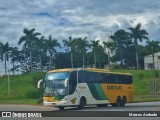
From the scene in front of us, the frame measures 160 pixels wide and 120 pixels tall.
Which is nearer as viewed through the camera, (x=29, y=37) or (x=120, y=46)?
(x=29, y=37)

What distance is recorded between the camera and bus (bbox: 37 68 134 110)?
3209 cm

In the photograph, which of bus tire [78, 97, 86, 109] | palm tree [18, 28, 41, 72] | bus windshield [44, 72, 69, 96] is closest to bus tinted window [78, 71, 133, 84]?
bus tire [78, 97, 86, 109]

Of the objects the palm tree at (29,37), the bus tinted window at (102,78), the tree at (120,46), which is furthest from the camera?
the tree at (120,46)

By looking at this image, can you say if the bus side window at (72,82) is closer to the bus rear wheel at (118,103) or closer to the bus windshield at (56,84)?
the bus windshield at (56,84)

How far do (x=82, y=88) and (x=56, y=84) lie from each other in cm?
246

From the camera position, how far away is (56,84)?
106 ft

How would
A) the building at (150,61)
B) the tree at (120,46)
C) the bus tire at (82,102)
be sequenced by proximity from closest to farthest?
the bus tire at (82,102)
the building at (150,61)
the tree at (120,46)

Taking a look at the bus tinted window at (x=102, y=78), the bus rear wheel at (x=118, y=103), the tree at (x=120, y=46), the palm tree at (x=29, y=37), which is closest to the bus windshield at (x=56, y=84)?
the bus tinted window at (x=102, y=78)

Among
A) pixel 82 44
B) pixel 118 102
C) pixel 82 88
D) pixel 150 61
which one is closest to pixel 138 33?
pixel 82 44

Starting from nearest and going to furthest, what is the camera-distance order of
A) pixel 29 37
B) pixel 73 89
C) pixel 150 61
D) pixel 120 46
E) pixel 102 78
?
pixel 73 89 < pixel 102 78 < pixel 29 37 < pixel 150 61 < pixel 120 46

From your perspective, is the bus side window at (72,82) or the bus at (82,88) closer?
the bus at (82,88)

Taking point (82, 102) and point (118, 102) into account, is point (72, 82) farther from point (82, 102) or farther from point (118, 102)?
point (118, 102)

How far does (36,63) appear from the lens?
451 ft

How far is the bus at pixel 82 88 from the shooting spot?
32094mm
